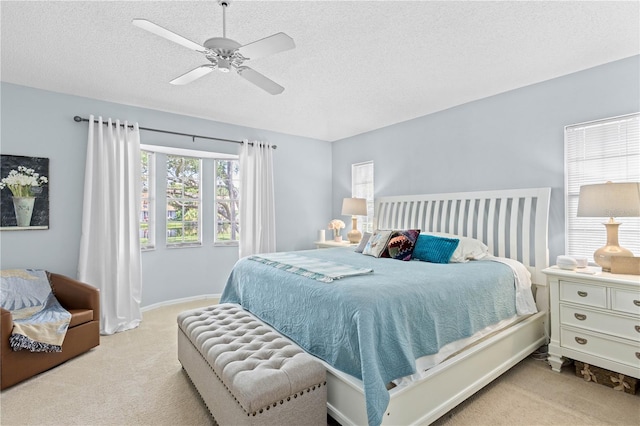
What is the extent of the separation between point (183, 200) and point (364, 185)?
9.36ft

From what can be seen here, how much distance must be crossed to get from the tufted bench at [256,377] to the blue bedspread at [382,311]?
0.18m

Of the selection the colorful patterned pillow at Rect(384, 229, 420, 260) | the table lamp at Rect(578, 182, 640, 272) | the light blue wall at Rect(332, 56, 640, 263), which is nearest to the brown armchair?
the colorful patterned pillow at Rect(384, 229, 420, 260)

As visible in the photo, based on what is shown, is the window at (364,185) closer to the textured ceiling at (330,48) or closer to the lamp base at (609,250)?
the textured ceiling at (330,48)

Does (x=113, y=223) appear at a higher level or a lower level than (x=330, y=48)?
lower

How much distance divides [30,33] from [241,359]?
2819 mm

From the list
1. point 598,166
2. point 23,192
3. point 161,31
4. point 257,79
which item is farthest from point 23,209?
point 598,166

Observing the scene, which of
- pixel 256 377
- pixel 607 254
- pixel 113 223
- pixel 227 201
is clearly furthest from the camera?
pixel 227 201

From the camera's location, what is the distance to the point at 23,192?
3.35 metres

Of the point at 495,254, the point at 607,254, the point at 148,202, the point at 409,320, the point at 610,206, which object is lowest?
the point at 409,320

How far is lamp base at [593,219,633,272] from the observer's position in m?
2.55

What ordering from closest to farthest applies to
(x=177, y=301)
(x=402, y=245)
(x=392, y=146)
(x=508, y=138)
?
(x=402, y=245), (x=508, y=138), (x=177, y=301), (x=392, y=146)

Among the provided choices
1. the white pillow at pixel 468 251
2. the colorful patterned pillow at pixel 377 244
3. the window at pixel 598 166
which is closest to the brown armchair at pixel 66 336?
the colorful patterned pillow at pixel 377 244

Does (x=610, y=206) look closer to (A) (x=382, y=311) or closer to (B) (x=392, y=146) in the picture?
(A) (x=382, y=311)

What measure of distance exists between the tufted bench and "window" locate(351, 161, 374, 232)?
3.29 meters
